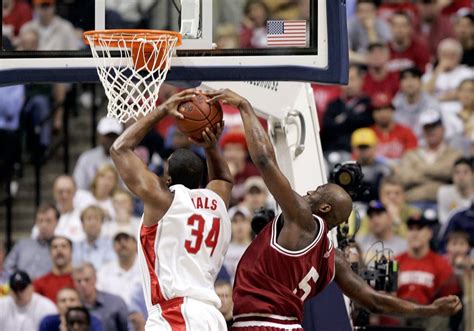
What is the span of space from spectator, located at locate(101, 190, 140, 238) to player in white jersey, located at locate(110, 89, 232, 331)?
5823 millimetres

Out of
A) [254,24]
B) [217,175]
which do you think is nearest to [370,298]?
[217,175]

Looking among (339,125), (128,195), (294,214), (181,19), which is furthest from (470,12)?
(294,214)

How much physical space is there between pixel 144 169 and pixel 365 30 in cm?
936

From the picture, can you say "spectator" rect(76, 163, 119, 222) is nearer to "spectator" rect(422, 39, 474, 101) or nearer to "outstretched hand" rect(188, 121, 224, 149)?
"spectator" rect(422, 39, 474, 101)

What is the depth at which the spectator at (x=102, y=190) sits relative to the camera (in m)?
13.7

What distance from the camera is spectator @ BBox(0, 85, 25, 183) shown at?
14.6 metres

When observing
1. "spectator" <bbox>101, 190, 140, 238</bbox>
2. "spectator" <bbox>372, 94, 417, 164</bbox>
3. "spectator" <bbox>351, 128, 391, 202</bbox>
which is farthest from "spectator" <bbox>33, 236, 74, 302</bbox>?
"spectator" <bbox>372, 94, 417, 164</bbox>

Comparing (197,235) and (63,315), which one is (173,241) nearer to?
(197,235)

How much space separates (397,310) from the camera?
27.6ft

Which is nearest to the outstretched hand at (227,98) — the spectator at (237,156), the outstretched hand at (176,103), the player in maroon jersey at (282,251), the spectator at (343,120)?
the player in maroon jersey at (282,251)

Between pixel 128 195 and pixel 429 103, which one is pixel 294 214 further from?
pixel 429 103

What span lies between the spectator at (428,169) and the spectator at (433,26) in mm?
2200

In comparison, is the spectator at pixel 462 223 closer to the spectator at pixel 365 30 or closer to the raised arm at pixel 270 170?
the spectator at pixel 365 30

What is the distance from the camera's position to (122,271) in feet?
41.9
